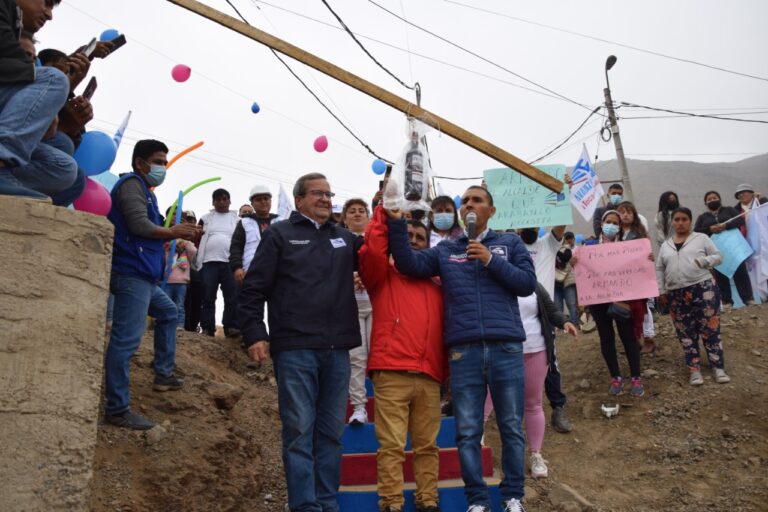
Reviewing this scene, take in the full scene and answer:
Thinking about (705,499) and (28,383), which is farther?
(705,499)

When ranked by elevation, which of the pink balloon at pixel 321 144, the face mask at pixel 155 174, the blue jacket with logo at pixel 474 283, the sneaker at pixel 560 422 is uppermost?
the pink balloon at pixel 321 144

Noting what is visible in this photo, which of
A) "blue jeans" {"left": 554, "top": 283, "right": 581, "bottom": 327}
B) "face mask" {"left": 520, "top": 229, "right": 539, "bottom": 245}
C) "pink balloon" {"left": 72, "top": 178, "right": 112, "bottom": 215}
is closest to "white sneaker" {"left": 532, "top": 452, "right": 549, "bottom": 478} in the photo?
"face mask" {"left": 520, "top": 229, "right": 539, "bottom": 245}

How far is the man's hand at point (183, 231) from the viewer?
4.30m

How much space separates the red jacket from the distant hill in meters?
19.3

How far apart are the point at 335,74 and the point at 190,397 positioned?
3133 millimetres

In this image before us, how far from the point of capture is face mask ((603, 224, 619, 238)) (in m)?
7.18

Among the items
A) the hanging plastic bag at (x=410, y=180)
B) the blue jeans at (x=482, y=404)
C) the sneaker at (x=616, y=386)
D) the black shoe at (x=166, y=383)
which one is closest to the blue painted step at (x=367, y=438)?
the blue jeans at (x=482, y=404)

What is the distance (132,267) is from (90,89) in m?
1.13

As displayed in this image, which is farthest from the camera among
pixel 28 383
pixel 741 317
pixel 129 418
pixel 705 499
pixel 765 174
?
pixel 765 174

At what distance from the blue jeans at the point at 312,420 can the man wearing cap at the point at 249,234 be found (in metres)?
2.71

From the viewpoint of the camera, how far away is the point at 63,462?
102 inches

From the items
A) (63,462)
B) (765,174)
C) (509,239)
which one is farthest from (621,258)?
(765,174)

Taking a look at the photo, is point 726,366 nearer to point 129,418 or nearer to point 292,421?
point 292,421

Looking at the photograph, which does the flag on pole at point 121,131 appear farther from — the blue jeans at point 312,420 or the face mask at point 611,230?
the face mask at point 611,230
